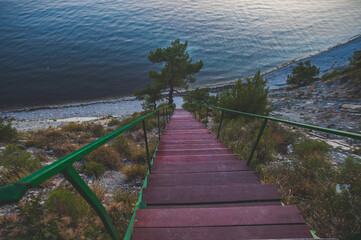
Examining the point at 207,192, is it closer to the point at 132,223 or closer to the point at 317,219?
the point at 132,223

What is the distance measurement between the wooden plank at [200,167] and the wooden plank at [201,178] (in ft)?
0.49

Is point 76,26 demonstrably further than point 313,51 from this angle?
Yes

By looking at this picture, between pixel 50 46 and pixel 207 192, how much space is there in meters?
57.8

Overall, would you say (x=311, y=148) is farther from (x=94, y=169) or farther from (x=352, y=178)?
(x=94, y=169)

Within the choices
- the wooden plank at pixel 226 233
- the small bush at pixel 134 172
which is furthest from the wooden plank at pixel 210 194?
the small bush at pixel 134 172

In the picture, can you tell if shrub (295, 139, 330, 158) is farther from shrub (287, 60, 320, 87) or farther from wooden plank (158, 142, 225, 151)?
shrub (287, 60, 320, 87)

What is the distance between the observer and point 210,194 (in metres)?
1.88

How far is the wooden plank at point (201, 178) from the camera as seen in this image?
220 centimetres

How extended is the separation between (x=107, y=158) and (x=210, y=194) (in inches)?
113

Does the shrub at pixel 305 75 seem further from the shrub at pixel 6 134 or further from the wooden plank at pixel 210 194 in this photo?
the shrub at pixel 6 134

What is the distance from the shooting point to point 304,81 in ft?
58.5

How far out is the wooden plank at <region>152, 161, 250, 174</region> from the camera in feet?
8.20

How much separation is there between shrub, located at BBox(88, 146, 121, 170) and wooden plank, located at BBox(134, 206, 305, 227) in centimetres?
251

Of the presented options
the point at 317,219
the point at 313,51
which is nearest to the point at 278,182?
the point at 317,219
